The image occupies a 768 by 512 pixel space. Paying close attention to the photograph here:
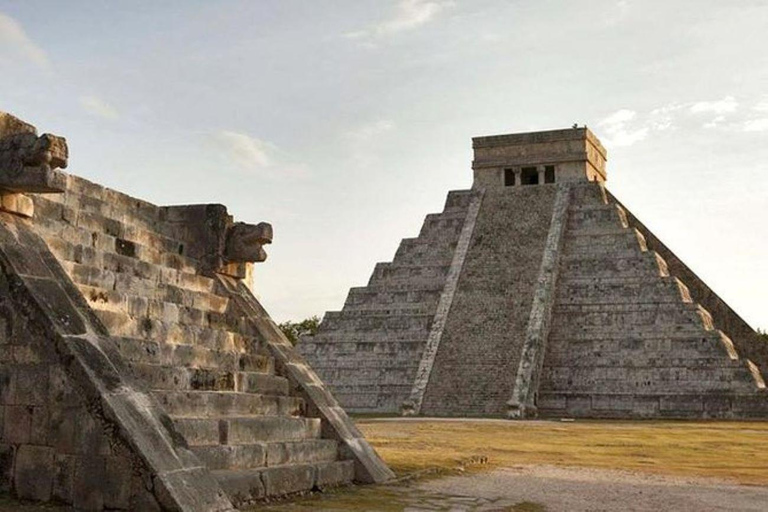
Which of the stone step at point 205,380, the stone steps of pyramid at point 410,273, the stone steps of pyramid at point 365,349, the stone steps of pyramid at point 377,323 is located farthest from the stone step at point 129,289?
the stone steps of pyramid at point 410,273

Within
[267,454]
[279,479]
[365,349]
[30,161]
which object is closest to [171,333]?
[267,454]

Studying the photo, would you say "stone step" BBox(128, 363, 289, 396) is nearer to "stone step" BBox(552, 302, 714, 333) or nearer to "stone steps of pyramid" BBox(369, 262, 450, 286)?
"stone step" BBox(552, 302, 714, 333)

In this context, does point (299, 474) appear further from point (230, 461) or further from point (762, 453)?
point (762, 453)

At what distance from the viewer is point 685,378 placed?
88.5ft

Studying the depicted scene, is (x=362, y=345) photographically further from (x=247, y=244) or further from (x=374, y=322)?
(x=247, y=244)

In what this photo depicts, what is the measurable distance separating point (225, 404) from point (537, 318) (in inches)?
879

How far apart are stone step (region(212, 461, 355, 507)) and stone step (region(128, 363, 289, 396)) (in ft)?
3.11

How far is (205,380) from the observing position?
8.16 metres

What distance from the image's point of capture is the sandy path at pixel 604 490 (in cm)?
822

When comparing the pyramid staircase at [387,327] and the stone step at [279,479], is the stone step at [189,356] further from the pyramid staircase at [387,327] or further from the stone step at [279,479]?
the pyramid staircase at [387,327]

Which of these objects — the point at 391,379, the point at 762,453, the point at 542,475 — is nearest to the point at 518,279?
the point at 391,379

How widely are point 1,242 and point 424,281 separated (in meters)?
26.7

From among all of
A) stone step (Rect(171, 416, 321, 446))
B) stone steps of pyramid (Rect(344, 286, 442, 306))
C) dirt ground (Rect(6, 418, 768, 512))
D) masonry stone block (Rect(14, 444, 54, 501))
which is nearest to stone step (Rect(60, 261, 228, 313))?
stone step (Rect(171, 416, 321, 446))

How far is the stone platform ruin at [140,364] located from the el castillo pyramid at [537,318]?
1714cm
